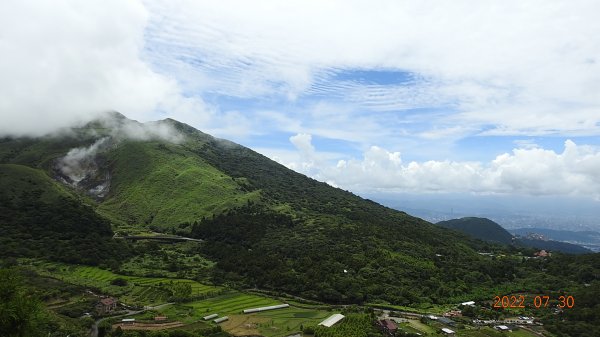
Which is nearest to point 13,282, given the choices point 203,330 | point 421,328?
point 203,330

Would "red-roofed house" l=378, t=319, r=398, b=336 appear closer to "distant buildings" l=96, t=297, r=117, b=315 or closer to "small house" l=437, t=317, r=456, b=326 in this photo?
"small house" l=437, t=317, r=456, b=326

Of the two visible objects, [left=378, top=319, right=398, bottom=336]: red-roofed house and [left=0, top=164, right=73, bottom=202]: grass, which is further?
[left=0, top=164, right=73, bottom=202]: grass

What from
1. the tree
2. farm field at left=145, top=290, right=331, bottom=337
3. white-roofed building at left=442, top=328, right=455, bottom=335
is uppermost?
the tree

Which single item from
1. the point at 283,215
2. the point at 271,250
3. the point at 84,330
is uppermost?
the point at 283,215

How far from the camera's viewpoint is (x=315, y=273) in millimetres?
114375

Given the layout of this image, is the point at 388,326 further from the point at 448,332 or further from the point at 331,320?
the point at 448,332

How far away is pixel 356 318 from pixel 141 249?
85145mm

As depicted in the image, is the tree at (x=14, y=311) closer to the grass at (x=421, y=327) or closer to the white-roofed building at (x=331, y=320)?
the white-roofed building at (x=331, y=320)

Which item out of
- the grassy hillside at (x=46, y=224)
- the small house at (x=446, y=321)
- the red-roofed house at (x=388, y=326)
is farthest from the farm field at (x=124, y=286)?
the small house at (x=446, y=321)

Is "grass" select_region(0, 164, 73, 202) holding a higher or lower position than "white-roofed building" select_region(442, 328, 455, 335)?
higher

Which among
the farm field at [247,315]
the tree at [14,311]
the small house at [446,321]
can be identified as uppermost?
the tree at [14,311]

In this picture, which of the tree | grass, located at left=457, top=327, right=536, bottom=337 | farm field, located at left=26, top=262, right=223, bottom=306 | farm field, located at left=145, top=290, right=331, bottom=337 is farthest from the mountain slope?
the tree

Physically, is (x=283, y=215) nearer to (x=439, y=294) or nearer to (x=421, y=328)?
(x=439, y=294)

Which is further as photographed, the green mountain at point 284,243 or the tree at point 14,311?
the green mountain at point 284,243
